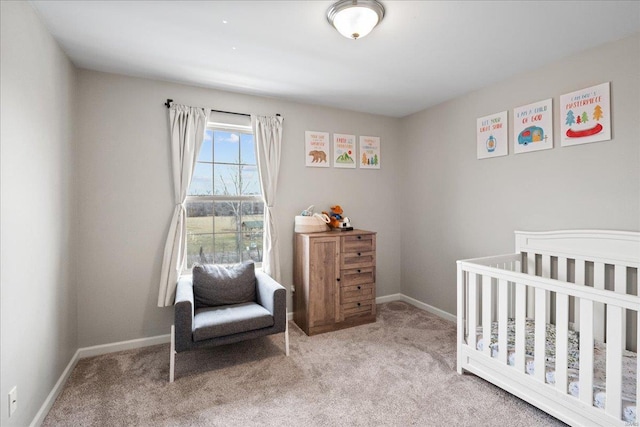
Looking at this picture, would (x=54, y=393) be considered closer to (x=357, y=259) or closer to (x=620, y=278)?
(x=357, y=259)

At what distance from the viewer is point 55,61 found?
2092mm

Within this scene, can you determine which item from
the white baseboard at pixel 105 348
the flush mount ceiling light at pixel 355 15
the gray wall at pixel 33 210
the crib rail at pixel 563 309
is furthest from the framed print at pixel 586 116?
the gray wall at pixel 33 210

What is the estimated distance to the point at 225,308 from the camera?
2.64 meters

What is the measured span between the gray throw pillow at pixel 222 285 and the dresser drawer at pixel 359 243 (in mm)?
981

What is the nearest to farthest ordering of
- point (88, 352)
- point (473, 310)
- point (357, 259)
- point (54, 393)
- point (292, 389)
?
1. point (54, 393)
2. point (292, 389)
3. point (473, 310)
4. point (88, 352)
5. point (357, 259)

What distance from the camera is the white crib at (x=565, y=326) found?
5.11 ft

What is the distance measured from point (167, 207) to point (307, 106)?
188 centimetres

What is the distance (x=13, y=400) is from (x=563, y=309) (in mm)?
3000

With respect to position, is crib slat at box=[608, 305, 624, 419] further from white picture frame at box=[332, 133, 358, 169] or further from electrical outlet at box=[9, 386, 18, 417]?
electrical outlet at box=[9, 386, 18, 417]

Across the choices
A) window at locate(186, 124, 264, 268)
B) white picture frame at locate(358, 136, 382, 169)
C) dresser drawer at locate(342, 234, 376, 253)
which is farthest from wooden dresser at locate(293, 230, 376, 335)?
white picture frame at locate(358, 136, 382, 169)

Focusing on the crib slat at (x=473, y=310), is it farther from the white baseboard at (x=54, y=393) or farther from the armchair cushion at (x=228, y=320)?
the white baseboard at (x=54, y=393)

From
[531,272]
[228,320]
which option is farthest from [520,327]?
[228,320]

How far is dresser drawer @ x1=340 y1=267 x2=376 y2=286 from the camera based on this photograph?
314 centimetres

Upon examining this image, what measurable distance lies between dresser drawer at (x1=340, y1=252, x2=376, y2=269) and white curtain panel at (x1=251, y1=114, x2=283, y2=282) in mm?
703
